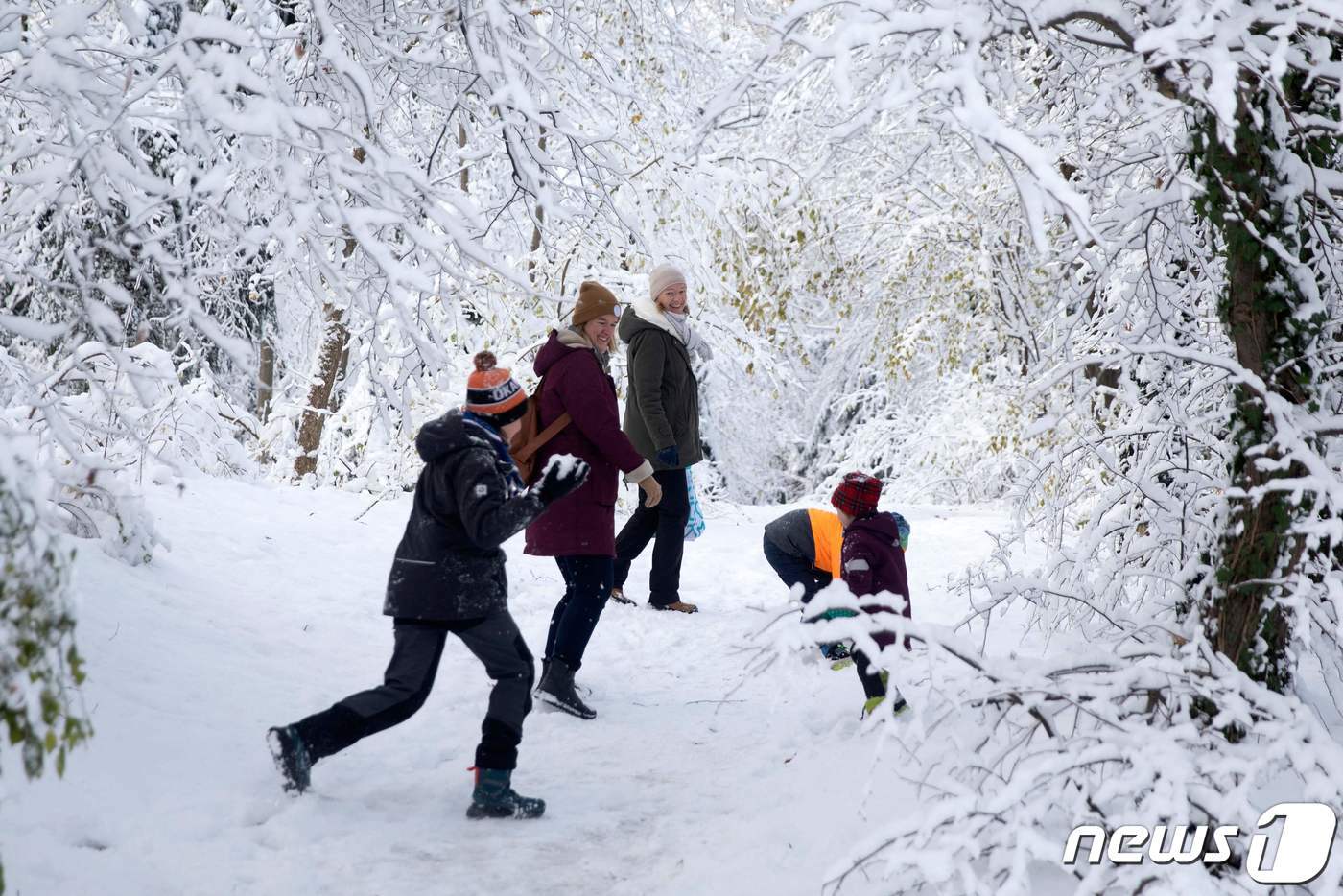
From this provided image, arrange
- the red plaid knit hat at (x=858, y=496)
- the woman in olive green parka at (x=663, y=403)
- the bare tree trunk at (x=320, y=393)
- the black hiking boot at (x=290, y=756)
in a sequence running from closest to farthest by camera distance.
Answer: the black hiking boot at (x=290, y=756) → the red plaid knit hat at (x=858, y=496) → the woman in olive green parka at (x=663, y=403) → the bare tree trunk at (x=320, y=393)

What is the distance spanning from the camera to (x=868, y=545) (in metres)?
4.66

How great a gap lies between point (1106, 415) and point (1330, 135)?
2543 mm

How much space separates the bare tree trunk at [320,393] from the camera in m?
11.7

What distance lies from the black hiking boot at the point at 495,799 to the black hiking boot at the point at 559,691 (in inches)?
44.3

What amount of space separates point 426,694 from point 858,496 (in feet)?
6.64

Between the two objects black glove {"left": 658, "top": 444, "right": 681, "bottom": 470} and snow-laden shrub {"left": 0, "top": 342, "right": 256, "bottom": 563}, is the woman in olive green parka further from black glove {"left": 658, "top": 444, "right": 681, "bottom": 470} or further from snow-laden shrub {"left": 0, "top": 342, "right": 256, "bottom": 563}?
snow-laden shrub {"left": 0, "top": 342, "right": 256, "bottom": 563}

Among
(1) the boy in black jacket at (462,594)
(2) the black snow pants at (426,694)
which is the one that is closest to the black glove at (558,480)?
(1) the boy in black jacket at (462,594)

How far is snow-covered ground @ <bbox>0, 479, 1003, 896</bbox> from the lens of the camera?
3.15 metres

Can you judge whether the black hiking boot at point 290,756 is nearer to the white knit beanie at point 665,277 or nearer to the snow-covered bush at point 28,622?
the snow-covered bush at point 28,622

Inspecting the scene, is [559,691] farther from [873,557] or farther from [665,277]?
[665,277]

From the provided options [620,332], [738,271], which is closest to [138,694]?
[620,332]

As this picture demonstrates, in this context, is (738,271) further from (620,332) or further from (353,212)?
(353,212)

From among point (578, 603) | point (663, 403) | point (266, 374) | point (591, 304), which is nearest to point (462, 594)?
point (578, 603)

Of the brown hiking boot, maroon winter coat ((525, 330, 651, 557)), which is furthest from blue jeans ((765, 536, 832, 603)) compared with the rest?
maroon winter coat ((525, 330, 651, 557))
